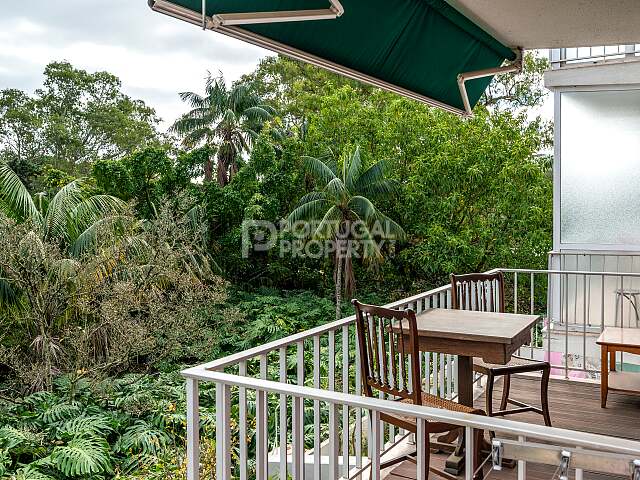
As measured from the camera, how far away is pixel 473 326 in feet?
10.8

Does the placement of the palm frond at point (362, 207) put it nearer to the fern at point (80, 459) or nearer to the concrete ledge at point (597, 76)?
the concrete ledge at point (597, 76)

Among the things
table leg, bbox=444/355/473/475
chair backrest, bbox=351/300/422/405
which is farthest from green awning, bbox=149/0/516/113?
table leg, bbox=444/355/473/475

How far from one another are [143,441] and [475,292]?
5.54 meters

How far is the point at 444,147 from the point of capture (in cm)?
1622

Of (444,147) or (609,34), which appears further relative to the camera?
(444,147)

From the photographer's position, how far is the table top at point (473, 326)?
302cm

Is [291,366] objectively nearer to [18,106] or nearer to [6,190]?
[6,190]

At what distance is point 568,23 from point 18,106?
2540 centimetres

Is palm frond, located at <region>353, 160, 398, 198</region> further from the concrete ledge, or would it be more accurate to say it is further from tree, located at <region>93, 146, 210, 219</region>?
the concrete ledge

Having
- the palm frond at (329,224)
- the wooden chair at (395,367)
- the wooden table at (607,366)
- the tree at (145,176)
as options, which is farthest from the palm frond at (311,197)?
the wooden chair at (395,367)

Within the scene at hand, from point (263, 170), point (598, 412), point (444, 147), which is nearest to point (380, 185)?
point (444, 147)

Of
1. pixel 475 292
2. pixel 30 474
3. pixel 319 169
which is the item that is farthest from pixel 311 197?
pixel 475 292

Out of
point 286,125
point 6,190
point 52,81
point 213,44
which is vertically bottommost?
point 6,190

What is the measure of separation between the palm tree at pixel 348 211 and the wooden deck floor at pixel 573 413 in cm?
1097
